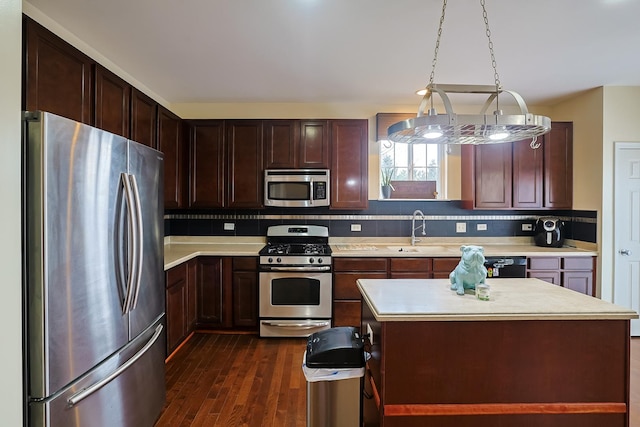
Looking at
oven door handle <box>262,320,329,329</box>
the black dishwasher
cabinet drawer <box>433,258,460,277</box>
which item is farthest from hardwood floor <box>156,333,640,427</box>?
cabinet drawer <box>433,258,460,277</box>

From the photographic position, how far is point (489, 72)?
2945 mm

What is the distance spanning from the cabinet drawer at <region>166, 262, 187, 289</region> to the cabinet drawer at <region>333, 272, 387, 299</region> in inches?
57.5

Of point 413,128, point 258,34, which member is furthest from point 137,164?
point 413,128

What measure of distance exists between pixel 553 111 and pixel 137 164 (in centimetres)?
446

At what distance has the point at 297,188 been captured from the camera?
363cm

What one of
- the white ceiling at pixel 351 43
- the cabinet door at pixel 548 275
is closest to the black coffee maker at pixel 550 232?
the cabinet door at pixel 548 275

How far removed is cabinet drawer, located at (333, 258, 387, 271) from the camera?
3.38 meters

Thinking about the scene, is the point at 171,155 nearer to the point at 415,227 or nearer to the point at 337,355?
the point at 337,355

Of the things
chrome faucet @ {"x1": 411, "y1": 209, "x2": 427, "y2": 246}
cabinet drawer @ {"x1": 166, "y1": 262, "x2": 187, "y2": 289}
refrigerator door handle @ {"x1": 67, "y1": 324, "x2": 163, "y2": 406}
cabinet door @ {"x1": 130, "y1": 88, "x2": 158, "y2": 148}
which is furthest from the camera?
chrome faucet @ {"x1": 411, "y1": 209, "x2": 427, "y2": 246}

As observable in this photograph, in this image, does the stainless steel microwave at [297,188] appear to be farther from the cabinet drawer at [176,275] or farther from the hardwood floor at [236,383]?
Result: the hardwood floor at [236,383]

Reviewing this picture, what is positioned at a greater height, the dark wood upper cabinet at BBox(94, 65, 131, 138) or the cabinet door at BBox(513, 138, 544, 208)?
the dark wood upper cabinet at BBox(94, 65, 131, 138)

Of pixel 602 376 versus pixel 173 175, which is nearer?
pixel 602 376

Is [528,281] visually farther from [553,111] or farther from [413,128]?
[553,111]

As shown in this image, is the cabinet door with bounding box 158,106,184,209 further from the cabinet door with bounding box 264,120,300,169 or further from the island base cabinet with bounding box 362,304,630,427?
the island base cabinet with bounding box 362,304,630,427
